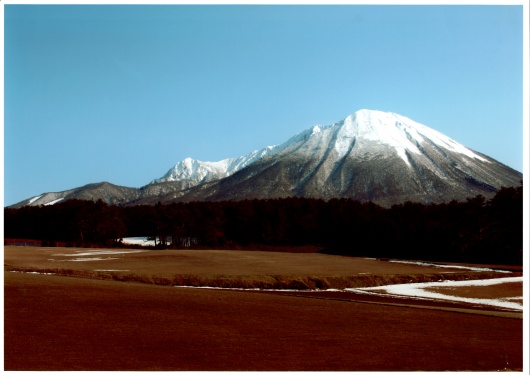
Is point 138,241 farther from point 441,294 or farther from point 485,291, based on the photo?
point 441,294

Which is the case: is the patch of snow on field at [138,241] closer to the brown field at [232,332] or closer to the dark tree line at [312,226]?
the dark tree line at [312,226]

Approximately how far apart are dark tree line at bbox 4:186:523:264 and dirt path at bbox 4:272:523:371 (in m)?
70.8

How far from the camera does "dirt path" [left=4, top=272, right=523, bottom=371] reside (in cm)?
1770

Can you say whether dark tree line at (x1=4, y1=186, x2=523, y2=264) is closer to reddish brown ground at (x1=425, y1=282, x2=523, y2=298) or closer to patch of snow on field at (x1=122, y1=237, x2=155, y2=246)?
patch of snow on field at (x1=122, y1=237, x2=155, y2=246)

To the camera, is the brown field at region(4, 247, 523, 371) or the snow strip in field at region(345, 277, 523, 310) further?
the snow strip in field at region(345, 277, 523, 310)

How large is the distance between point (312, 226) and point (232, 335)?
12130 centimetres

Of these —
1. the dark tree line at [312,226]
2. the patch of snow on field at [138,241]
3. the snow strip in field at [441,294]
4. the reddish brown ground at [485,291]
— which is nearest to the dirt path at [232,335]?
the snow strip in field at [441,294]

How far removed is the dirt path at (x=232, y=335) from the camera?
697 inches

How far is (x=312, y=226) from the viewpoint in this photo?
142m

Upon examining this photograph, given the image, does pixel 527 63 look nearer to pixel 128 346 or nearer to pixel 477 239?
pixel 128 346

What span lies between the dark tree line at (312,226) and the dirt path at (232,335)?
70826mm

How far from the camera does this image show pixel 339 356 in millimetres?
19047

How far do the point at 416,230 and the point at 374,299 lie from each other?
73684 mm

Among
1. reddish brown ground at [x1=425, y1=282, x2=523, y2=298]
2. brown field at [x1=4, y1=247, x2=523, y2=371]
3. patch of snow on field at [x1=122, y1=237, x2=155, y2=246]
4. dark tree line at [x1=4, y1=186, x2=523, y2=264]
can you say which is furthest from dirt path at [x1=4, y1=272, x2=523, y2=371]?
patch of snow on field at [x1=122, y1=237, x2=155, y2=246]
